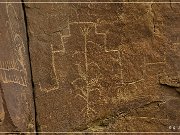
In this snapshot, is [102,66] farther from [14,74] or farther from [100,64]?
[14,74]

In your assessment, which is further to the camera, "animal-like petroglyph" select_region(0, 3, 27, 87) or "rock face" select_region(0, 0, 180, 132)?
"rock face" select_region(0, 0, 180, 132)

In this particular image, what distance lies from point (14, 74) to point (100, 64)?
1.71 feet

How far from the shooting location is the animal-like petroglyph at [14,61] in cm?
248

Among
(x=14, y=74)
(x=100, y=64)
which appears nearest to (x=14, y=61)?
(x=14, y=74)

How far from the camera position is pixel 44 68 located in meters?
2.75

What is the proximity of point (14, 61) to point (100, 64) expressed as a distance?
0.51 metres

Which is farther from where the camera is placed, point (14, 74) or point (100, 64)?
point (100, 64)

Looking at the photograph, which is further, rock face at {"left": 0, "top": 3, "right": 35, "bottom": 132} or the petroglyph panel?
the petroglyph panel

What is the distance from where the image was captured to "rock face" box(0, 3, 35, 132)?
2453mm

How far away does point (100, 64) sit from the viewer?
274cm

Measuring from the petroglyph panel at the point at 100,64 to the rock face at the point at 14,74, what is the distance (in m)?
0.07

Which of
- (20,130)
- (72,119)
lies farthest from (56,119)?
(20,130)

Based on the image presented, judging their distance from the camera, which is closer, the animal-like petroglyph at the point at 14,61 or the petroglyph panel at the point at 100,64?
the animal-like petroglyph at the point at 14,61

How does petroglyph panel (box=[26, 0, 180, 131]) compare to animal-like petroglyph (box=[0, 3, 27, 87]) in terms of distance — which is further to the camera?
petroglyph panel (box=[26, 0, 180, 131])
